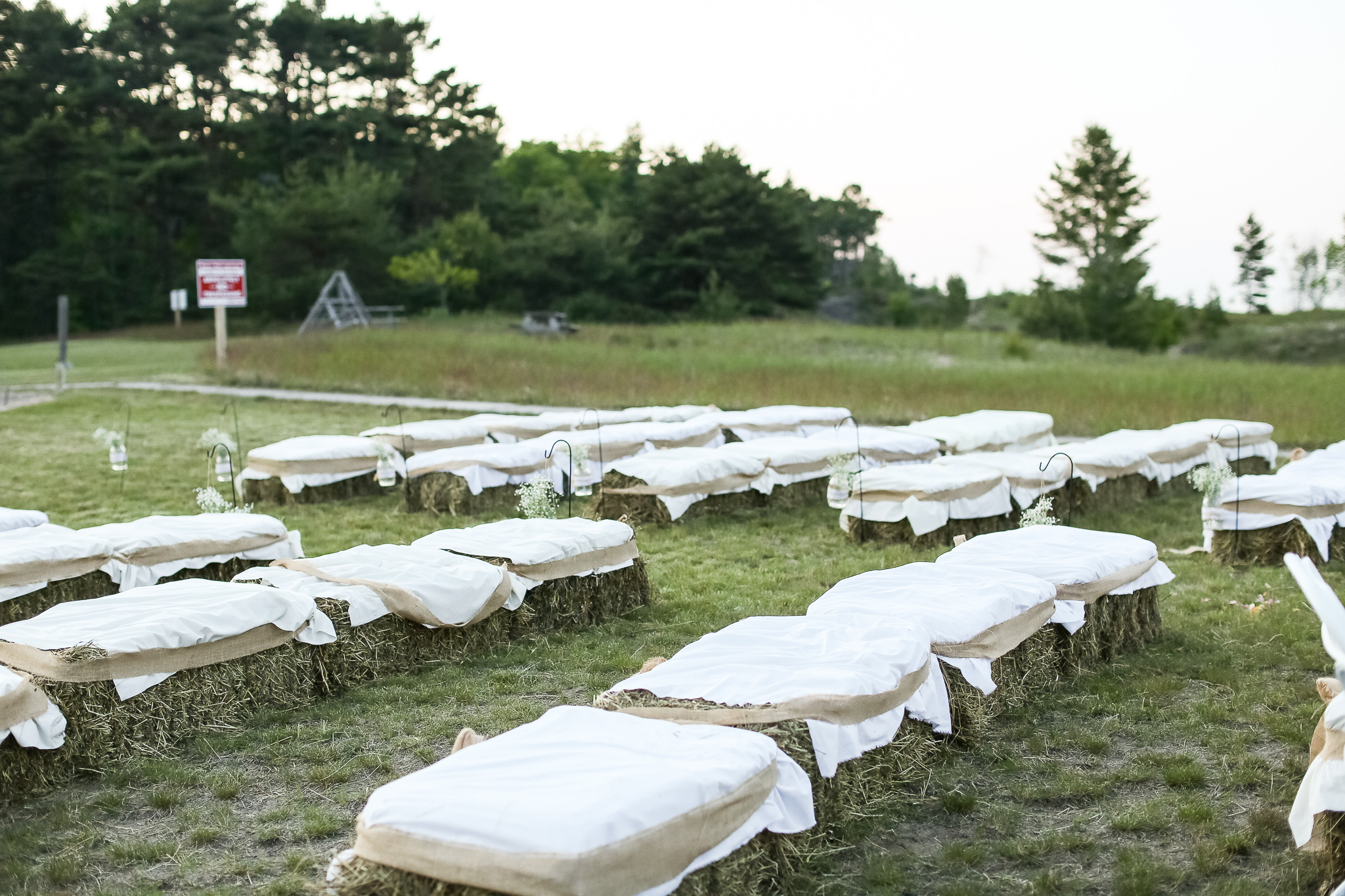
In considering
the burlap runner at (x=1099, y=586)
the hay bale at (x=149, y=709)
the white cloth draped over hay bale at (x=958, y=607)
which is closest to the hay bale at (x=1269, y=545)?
the burlap runner at (x=1099, y=586)

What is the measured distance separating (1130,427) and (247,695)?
13.6 meters

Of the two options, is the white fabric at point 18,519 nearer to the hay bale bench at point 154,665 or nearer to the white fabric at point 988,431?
the hay bale bench at point 154,665

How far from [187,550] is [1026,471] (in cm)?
655

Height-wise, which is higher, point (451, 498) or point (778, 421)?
point (778, 421)

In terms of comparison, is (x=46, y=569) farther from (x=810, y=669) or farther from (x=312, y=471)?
(x=810, y=669)

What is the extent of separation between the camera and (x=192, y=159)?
45000 millimetres

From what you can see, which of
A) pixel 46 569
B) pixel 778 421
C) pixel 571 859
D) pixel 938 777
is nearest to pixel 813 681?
pixel 938 777

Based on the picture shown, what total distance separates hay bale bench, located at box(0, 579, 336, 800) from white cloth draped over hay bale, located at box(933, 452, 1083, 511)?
19.9 ft

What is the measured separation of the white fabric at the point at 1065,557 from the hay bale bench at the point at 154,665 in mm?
3260

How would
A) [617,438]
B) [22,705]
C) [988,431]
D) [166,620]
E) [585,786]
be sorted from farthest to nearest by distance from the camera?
1. [988,431]
2. [617,438]
3. [166,620]
4. [22,705]
5. [585,786]

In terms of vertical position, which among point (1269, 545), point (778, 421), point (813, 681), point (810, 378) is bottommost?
point (1269, 545)

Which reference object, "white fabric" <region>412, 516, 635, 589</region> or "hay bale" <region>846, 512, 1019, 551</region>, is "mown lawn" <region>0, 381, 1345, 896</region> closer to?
"white fabric" <region>412, 516, 635, 589</region>

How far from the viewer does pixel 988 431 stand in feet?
38.9

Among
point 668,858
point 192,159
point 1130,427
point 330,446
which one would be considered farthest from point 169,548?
point 192,159
